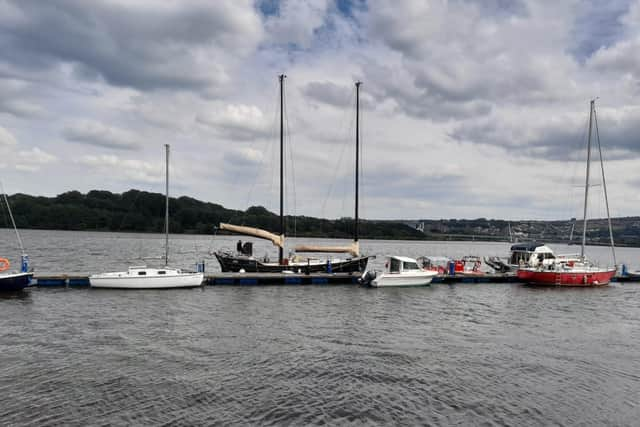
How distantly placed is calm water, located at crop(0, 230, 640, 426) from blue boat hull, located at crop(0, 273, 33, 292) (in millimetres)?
1629

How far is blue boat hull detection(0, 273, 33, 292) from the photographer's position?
3372 centimetres

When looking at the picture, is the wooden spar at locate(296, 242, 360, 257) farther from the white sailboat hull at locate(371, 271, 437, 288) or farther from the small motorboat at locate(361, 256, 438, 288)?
the white sailboat hull at locate(371, 271, 437, 288)

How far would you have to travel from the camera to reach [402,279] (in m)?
43.1

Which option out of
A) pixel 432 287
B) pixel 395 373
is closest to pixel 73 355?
pixel 395 373

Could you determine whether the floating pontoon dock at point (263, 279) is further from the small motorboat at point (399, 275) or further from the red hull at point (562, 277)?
the red hull at point (562, 277)

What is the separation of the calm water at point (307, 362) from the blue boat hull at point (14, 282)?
5.34 feet

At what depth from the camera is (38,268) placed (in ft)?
177

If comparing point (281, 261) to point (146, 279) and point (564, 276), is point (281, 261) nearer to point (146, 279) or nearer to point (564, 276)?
point (146, 279)

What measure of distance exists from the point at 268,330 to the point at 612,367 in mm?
16489

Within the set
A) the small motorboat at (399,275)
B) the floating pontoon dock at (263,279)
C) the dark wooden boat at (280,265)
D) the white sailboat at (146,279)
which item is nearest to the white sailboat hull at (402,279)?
the small motorboat at (399,275)

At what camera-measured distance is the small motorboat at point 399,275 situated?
140 ft

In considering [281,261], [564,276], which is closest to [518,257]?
[564,276]

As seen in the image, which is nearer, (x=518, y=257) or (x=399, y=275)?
(x=399, y=275)

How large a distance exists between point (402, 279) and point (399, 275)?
Result: 67 centimetres
